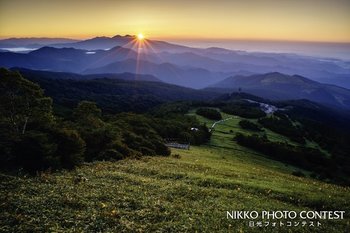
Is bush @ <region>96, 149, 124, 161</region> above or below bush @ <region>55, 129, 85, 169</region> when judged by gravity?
below

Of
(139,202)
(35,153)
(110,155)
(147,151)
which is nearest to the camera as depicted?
(139,202)

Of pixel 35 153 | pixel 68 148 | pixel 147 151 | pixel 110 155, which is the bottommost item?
pixel 147 151

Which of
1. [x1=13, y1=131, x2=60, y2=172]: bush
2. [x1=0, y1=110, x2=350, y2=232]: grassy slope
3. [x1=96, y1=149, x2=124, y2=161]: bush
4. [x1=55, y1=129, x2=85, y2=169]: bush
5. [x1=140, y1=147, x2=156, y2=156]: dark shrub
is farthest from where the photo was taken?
[x1=140, y1=147, x2=156, y2=156]: dark shrub

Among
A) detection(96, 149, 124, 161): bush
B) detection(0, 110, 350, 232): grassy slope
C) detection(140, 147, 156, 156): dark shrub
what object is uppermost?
detection(0, 110, 350, 232): grassy slope

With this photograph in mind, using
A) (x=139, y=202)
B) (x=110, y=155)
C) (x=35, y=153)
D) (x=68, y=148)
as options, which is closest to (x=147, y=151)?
(x=110, y=155)

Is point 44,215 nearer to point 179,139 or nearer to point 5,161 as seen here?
point 5,161

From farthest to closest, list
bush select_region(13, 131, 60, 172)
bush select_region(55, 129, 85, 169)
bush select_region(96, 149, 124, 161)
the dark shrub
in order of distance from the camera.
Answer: the dark shrub
bush select_region(96, 149, 124, 161)
bush select_region(55, 129, 85, 169)
bush select_region(13, 131, 60, 172)

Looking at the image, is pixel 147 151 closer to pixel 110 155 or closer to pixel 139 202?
pixel 110 155

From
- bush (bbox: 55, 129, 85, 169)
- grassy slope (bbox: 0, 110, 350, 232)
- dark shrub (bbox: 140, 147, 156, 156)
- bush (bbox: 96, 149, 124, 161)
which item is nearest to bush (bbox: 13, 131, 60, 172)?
grassy slope (bbox: 0, 110, 350, 232)

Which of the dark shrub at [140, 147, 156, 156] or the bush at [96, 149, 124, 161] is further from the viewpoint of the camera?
the dark shrub at [140, 147, 156, 156]

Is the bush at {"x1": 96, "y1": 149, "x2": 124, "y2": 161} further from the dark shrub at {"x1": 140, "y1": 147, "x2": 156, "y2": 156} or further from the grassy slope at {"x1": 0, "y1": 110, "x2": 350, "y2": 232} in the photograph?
the dark shrub at {"x1": 140, "y1": 147, "x2": 156, "y2": 156}

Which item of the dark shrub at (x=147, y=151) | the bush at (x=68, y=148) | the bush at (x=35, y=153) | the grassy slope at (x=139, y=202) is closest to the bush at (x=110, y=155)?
the bush at (x=68, y=148)

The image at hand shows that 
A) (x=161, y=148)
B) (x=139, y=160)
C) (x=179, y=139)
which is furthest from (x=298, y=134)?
(x=139, y=160)

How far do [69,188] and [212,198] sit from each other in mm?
11927
